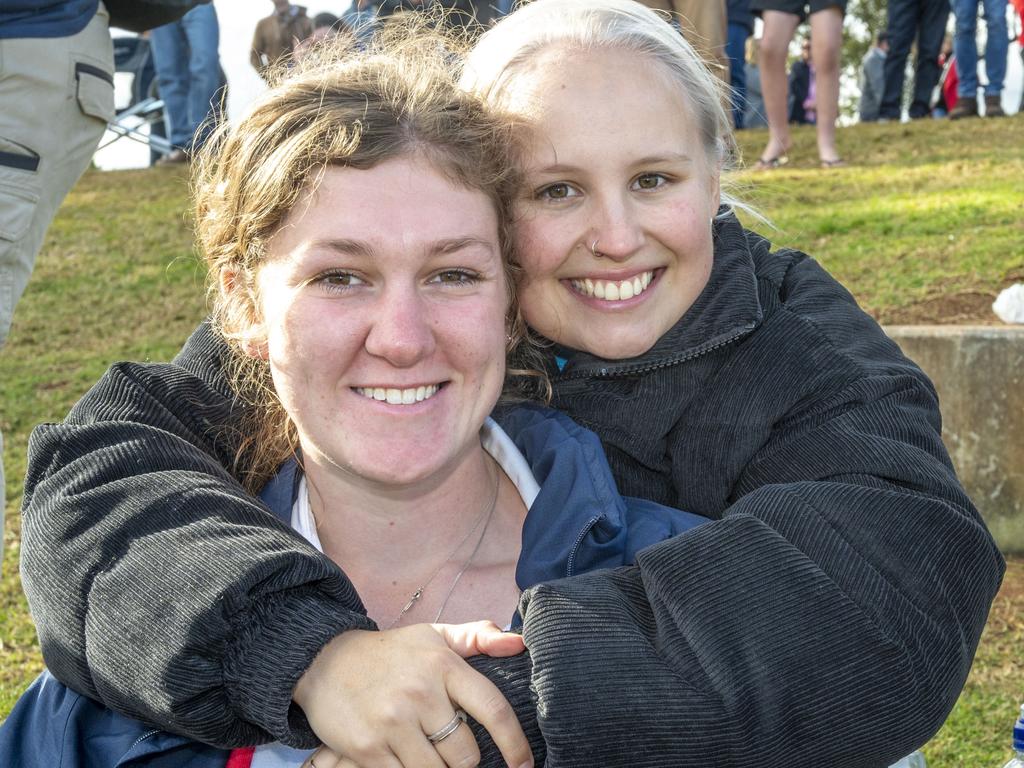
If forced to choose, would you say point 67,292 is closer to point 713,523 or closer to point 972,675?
point 972,675

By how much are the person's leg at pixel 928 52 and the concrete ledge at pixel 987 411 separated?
8270mm

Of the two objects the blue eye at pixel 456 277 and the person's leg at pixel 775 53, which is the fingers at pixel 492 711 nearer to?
the blue eye at pixel 456 277

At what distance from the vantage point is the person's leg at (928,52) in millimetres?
12117

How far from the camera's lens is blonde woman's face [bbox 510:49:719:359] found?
7.77 ft

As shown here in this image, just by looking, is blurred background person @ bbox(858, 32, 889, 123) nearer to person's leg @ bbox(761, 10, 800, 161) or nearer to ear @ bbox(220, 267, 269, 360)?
person's leg @ bbox(761, 10, 800, 161)

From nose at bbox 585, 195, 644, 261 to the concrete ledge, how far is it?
281cm

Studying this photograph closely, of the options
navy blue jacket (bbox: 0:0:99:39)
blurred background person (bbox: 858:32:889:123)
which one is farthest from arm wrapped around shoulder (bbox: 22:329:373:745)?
blurred background person (bbox: 858:32:889:123)

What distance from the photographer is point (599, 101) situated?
7.75 feet

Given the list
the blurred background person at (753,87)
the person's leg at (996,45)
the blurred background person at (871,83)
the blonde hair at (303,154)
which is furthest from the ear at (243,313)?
the blurred background person at (871,83)

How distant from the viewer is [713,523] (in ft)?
6.38

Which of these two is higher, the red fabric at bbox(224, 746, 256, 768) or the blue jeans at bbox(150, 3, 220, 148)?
the blue jeans at bbox(150, 3, 220, 148)

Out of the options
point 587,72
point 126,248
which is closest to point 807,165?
point 126,248

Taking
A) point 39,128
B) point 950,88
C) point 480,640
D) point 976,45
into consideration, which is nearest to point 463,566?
point 480,640

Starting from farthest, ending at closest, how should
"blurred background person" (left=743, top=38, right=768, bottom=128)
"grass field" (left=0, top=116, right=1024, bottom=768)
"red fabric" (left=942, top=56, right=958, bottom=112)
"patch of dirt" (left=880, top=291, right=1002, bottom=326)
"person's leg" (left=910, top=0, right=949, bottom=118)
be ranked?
"blurred background person" (left=743, top=38, right=768, bottom=128)
"red fabric" (left=942, top=56, right=958, bottom=112)
"person's leg" (left=910, top=0, right=949, bottom=118)
"patch of dirt" (left=880, top=291, right=1002, bottom=326)
"grass field" (left=0, top=116, right=1024, bottom=768)
